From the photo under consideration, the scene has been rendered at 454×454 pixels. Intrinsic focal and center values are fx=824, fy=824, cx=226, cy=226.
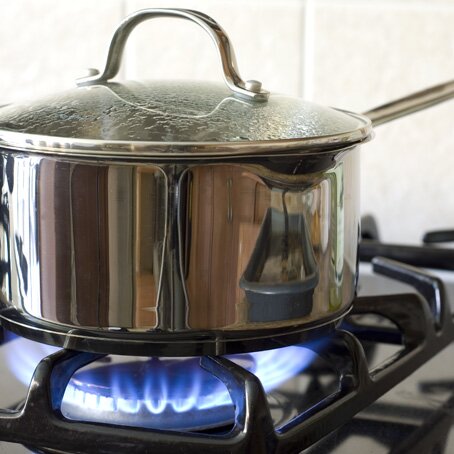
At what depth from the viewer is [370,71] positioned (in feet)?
2.69

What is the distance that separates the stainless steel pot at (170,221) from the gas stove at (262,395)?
36 millimetres

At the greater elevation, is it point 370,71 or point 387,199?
point 370,71

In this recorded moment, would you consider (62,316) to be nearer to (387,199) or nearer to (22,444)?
(22,444)

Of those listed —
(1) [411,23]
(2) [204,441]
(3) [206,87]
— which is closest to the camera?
(2) [204,441]

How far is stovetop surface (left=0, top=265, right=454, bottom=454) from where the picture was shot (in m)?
0.47

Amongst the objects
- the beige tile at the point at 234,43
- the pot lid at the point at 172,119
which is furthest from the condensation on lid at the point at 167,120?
the beige tile at the point at 234,43

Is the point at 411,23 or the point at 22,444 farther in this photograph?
the point at 411,23

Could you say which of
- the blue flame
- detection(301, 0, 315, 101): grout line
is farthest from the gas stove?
detection(301, 0, 315, 101): grout line

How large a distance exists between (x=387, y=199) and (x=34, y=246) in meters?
0.48

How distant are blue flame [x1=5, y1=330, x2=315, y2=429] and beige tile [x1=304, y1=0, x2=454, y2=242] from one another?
0.31m

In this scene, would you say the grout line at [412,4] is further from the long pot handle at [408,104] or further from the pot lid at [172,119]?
the pot lid at [172,119]

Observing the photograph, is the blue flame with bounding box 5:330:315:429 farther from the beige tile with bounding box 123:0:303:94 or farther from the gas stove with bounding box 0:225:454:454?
the beige tile with bounding box 123:0:303:94

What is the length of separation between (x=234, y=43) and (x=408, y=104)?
25 cm

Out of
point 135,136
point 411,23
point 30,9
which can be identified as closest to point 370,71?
point 411,23
